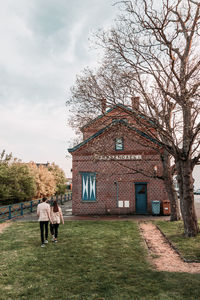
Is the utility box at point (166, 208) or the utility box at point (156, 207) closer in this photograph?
the utility box at point (166, 208)

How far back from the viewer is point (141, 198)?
16578 mm

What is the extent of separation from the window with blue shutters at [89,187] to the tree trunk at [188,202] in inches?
319

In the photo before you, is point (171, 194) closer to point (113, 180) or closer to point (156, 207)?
point (156, 207)

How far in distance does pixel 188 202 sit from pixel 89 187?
8657 mm

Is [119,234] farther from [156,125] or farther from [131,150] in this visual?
[131,150]

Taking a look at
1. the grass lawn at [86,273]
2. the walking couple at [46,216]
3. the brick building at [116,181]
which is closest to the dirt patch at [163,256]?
the grass lawn at [86,273]

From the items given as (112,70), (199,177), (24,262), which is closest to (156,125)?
(112,70)

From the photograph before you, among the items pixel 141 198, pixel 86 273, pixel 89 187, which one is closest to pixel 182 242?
pixel 86 273

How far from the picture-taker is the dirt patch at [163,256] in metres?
6.02

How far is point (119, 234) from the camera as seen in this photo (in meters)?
10.0

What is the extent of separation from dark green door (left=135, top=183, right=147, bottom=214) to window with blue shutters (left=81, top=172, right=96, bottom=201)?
3303 mm

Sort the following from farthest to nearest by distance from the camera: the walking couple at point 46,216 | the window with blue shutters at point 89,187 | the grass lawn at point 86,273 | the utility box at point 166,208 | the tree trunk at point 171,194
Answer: the window with blue shutters at point 89,187 → the utility box at point 166,208 → the tree trunk at point 171,194 → the walking couple at point 46,216 → the grass lawn at point 86,273

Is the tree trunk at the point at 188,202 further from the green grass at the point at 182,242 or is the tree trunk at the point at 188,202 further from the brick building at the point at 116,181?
the brick building at the point at 116,181

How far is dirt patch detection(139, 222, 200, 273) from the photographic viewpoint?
6023 mm
